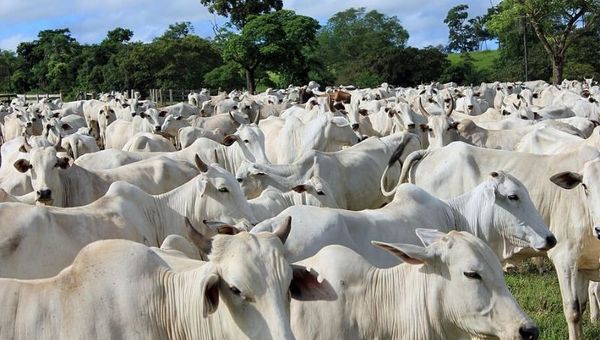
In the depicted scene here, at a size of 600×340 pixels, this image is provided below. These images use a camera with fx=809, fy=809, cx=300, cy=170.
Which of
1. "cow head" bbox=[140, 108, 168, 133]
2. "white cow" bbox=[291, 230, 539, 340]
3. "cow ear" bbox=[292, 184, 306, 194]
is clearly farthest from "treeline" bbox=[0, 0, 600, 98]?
"white cow" bbox=[291, 230, 539, 340]

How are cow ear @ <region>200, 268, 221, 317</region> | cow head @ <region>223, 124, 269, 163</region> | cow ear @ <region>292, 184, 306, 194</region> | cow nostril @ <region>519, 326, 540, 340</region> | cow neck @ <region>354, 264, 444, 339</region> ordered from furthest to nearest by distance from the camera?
cow head @ <region>223, 124, 269, 163</region>, cow ear @ <region>292, 184, 306, 194</region>, cow neck @ <region>354, 264, 444, 339</region>, cow nostril @ <region>519, 326, 540, 340</region>, cow ear @ <region>200, 268, 221, 317</region>

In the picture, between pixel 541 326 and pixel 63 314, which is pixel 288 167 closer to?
pixel 541 326

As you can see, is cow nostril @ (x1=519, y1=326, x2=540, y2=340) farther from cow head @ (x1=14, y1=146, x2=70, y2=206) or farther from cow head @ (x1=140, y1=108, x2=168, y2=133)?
cow head @ (x1=140, y1=108, x2=168, y2=133)

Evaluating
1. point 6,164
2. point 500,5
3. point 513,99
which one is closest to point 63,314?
point 6,164

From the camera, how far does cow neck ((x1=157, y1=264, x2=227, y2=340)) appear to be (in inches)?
142

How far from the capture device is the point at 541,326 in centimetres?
707

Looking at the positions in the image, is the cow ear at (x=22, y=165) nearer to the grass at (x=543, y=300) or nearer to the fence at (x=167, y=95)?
the grass at (x=543, y=300)

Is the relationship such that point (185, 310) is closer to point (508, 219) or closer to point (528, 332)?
point (528, 332)

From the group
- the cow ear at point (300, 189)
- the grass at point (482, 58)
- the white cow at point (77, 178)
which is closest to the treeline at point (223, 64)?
the grass at point (482, 58)

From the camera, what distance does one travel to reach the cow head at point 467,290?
402 cm

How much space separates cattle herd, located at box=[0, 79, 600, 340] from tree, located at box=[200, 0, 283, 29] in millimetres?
36799

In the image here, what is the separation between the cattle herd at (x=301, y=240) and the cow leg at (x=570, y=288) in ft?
0.05

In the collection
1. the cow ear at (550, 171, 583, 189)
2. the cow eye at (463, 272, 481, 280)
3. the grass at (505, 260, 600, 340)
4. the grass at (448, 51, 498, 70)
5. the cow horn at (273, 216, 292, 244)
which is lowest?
the grass at (505, 260, 600, 340)

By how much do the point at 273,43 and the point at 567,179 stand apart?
110 feet
